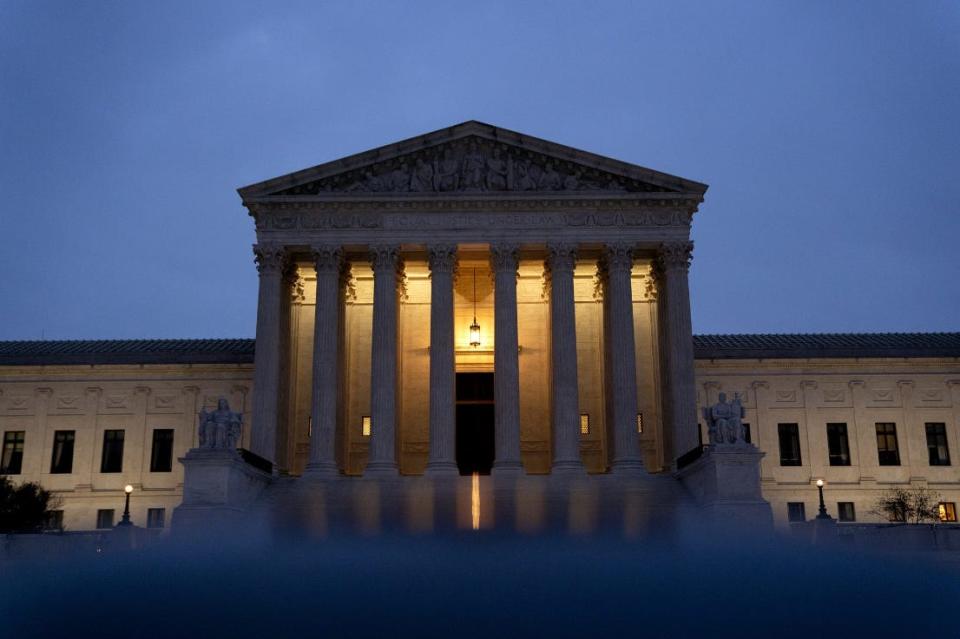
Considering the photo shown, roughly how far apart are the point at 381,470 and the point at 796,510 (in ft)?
71.6

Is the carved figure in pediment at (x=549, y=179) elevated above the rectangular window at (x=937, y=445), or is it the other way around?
the carved figure in pediment at (x=549, y=179)

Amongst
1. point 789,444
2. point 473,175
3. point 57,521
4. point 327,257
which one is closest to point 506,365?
point 473,175

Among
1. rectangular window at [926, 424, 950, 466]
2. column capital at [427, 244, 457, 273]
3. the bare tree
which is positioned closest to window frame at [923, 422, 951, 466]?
rectangular window at [926, 424, 950, 466]

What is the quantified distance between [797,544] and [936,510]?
24.6m

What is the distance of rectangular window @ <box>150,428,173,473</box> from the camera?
5047 cm

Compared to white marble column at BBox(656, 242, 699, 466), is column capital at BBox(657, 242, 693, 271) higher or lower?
higher

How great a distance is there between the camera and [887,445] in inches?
2004

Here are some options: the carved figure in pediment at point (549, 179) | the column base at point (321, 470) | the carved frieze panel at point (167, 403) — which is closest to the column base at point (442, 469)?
the column base at point (321, 470)

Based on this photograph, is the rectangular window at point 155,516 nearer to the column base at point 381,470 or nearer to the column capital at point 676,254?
the column base at point 381,470

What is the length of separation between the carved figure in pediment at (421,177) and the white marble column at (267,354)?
6.68m

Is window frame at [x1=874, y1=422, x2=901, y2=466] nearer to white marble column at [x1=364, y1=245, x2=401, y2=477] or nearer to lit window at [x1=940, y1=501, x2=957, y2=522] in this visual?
lit window at [x1=940, y1=501, x2=957, y2=522]

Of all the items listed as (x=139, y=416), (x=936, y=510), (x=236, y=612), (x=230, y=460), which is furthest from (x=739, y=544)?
(x=139, y=416)

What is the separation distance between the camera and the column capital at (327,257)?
146 feet

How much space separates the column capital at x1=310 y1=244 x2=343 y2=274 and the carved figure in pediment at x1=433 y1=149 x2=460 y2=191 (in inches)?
213
